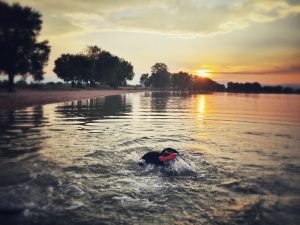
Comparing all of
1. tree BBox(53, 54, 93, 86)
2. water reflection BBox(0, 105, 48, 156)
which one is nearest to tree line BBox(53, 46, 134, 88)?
tree BBox(53, 54, 93, 86)

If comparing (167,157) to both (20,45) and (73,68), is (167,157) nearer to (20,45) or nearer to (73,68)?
(20,45)

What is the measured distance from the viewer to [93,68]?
122000 millimetres

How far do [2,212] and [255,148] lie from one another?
12307 millimetres

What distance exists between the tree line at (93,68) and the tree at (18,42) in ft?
169

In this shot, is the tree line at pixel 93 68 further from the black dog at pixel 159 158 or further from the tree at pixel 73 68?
the black dog at pixel 159 158

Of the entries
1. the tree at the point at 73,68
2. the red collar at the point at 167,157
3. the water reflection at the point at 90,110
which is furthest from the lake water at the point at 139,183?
the tree at the point at 73,68

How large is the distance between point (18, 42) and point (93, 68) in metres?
66.5

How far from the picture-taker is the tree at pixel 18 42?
54531 millimetres

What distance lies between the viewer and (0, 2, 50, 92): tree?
179 ft

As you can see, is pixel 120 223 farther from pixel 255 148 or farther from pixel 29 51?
pixel 29 51

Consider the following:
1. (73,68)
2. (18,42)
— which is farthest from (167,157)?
(73,68)

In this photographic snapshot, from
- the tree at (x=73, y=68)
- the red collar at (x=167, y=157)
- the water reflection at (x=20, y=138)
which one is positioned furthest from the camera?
the tree at (x=73, y=68)

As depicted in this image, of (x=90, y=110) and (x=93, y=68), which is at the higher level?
(x=93, y=68)

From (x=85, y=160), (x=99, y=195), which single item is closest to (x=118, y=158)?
(x=85, y=160)
